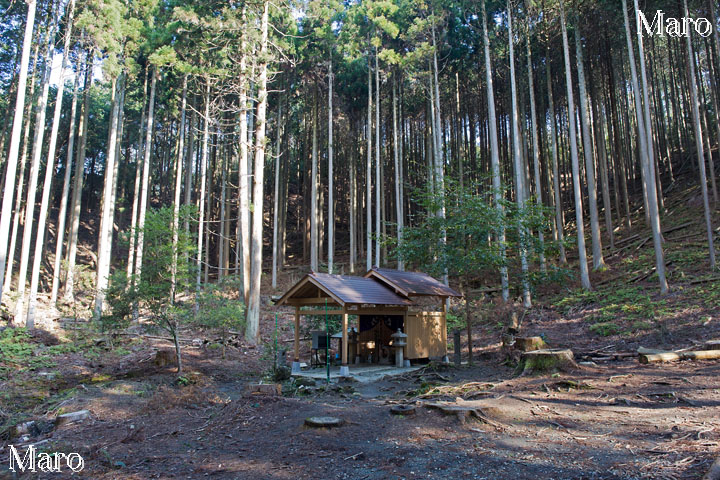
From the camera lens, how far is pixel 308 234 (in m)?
31.0

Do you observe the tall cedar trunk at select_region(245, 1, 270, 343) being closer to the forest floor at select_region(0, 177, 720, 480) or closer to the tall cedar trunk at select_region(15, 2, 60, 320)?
the forest floor at select_region(0, 177, 720, 480)

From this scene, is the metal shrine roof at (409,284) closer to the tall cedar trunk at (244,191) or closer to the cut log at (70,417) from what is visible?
the tall cedar trunk at (244,191)

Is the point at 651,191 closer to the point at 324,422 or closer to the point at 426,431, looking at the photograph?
the point at 426,431

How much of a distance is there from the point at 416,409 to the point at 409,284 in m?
7.04

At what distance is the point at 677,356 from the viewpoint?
9.23 metres

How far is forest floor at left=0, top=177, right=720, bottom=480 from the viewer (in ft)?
15.0

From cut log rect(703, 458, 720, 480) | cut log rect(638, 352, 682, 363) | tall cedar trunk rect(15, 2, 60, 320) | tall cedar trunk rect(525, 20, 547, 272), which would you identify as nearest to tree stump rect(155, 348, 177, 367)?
tall cedar trunk rect(15, 2, 60, 320)

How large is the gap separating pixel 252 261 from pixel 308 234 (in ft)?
50.0

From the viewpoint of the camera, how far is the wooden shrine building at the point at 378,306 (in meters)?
11.9

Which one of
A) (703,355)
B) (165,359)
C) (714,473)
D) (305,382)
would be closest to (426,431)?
(714,473)

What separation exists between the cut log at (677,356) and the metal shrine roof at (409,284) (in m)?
5.18

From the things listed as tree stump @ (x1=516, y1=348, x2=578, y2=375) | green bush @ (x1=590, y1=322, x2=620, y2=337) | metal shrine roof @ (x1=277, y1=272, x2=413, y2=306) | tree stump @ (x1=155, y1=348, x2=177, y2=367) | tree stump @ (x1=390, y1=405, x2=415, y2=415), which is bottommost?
tree stump @ (x1=390, y1=405, x2=415, y2=415)

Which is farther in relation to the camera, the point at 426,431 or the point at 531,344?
the point at 531,344

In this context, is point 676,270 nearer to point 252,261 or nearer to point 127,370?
point 252,261
